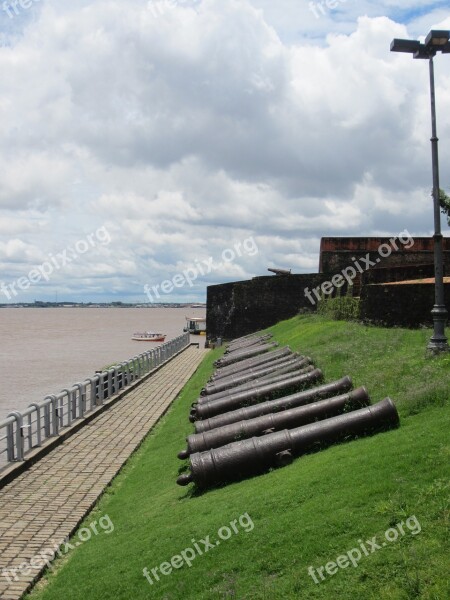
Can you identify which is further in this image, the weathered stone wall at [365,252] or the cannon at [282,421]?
the weathered stone wall at [365,252]

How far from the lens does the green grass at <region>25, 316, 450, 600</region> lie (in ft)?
14.5

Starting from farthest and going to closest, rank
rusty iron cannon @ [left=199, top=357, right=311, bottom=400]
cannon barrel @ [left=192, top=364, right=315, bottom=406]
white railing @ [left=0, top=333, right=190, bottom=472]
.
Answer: rusty iron cannon @ [left=199, top=357, right=311, bottom=400] < cannon barrel @ [left=192, top=364, right=315, bottom=406] < white railing @ [left=0, top=333, right=190, bottom=472]

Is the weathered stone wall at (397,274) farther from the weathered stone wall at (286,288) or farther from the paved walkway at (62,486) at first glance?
the paved walkway at (62,486)

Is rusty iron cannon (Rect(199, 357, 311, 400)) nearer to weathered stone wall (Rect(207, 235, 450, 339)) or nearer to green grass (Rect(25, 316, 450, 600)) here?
green grass (Rect(25, 316, 450, 600))

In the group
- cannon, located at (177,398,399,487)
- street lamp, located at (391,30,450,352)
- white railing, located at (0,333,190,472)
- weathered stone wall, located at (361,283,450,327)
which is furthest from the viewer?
weathered stone wall, located at (361,283,450,327)

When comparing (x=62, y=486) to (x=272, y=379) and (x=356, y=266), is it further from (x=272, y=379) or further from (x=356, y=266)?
(x=356, y=266)

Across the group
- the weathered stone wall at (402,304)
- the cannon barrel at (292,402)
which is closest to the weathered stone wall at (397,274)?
the weathered stone wall at (402,304)

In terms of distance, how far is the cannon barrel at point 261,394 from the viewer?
37.7ft

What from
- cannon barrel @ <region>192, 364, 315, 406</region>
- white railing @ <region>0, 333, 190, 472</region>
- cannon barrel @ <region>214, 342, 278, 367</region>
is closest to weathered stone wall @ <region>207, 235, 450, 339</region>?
cannon barrel @ <region>214, 342, 278, 367</region>

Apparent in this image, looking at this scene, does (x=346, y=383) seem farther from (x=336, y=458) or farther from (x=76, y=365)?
(x=76, y=365)

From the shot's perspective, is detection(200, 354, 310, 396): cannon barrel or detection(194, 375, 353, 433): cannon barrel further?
detection(200, 354, 310, 396): cannon barrel

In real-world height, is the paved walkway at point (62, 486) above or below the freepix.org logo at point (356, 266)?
below

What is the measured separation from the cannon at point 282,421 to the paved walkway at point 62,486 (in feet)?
5.21

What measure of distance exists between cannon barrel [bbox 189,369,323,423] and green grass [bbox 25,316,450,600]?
3030 mm
